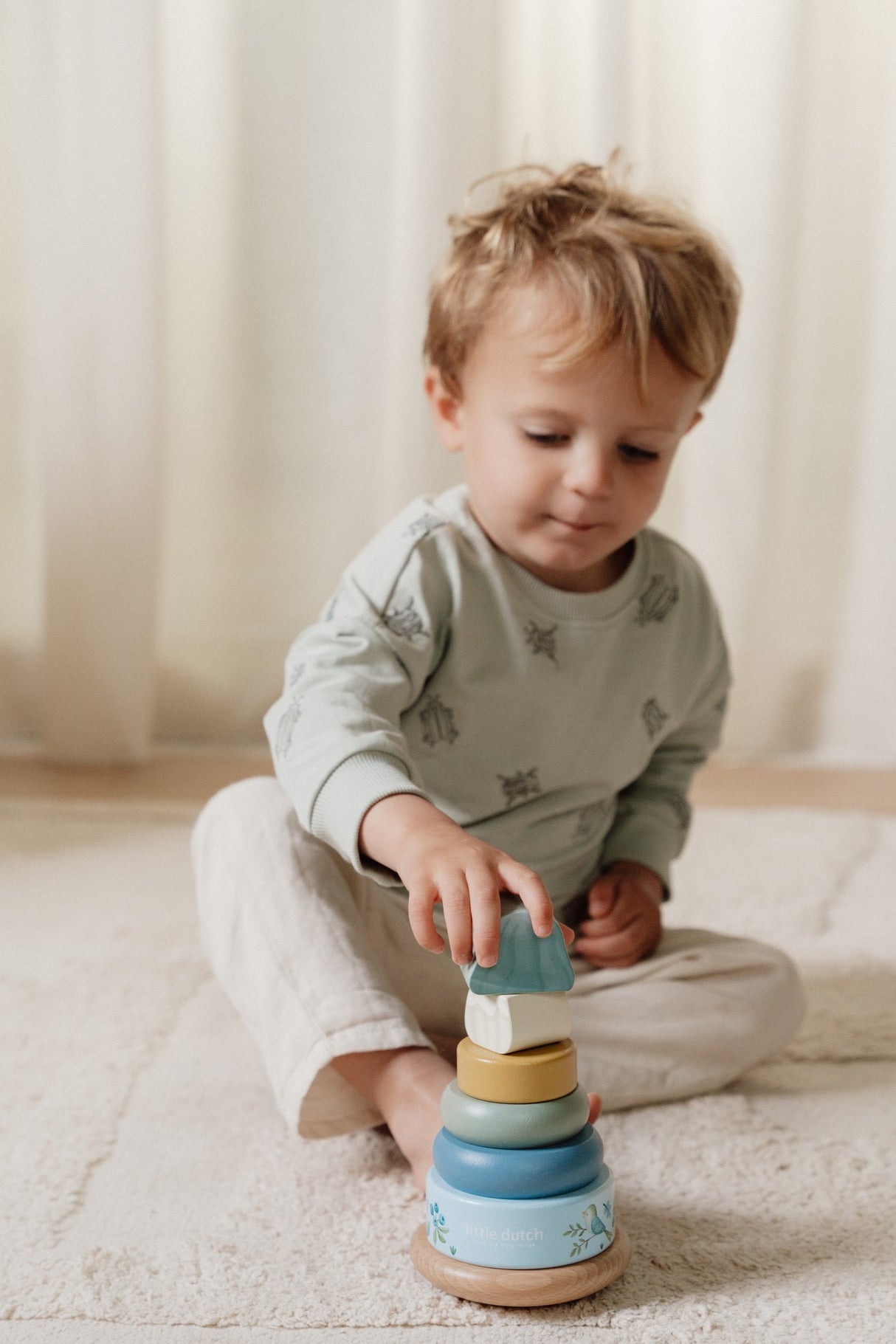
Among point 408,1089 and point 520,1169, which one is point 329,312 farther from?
point 520,1169

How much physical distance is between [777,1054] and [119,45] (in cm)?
137

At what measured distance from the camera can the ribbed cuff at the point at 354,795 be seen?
76 cm

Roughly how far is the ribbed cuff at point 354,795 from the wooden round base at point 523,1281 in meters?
0.19

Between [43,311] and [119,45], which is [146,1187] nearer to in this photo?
[43,311]

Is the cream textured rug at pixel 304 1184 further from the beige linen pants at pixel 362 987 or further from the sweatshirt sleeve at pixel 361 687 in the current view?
the sweatshirt sleeve at pixel 361 687

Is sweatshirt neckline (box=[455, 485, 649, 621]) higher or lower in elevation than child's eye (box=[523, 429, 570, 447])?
lower

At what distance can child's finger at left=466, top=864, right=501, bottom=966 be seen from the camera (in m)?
0.66

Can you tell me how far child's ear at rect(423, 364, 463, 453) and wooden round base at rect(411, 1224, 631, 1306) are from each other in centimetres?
55

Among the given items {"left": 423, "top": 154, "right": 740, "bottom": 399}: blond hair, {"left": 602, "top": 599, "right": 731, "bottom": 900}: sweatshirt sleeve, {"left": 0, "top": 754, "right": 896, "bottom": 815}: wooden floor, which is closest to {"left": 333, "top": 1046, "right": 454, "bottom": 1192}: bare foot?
{"left": 602, "top": 599, "right": 731, "bottom": 900}: sweatshirt sleeve

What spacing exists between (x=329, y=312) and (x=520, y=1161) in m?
1.42

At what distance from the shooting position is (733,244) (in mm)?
1849

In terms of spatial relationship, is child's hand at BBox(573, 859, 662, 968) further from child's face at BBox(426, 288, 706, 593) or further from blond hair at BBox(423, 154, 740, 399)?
blond hair at BBox(423, 154, 740, 399)

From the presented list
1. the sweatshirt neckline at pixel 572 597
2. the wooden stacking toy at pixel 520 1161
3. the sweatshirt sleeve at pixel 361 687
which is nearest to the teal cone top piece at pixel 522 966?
the wooden stacking toy at pixel 520 1161

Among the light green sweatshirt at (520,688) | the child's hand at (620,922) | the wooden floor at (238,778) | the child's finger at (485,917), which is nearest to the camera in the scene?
the child's finger at (485,917)
